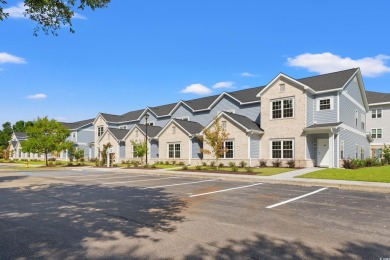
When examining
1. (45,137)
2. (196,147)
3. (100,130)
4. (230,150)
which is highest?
(100,130)

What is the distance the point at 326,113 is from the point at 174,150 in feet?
57.7

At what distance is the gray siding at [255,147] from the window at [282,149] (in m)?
1.52

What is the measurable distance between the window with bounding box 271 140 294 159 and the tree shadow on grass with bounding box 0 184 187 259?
1802 centimetres

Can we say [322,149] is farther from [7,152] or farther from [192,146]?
[7,152]

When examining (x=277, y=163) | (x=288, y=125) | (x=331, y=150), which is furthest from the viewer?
(x=288, y=125)

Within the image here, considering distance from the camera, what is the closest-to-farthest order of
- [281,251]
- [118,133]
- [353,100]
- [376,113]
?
[281,251], [353,100], [376,113], [118,133]

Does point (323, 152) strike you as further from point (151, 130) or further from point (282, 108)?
point (151, 130)

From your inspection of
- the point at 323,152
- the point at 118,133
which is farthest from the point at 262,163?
the point at 118,133

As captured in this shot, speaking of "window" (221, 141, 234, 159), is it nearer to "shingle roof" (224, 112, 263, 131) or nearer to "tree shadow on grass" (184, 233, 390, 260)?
"shingle roof" (224, 112, 263, 131)

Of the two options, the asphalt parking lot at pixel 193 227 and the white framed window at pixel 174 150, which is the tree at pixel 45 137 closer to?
the white framed window at pixel 174 150

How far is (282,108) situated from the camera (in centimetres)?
2734

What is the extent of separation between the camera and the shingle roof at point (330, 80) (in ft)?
86.1

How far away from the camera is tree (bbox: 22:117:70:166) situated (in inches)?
1457

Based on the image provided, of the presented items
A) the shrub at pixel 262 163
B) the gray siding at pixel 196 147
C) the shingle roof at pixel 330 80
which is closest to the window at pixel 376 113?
the shingle roof at pixel 330 80
